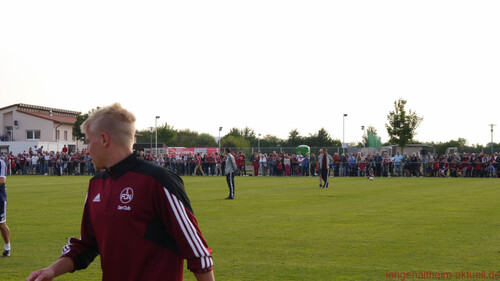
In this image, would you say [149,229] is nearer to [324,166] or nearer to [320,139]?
[324,166]

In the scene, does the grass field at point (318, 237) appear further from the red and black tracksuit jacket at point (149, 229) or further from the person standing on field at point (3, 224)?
the red and black tracksuit jacket at point (149, 229)

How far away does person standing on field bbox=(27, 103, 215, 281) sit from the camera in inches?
127

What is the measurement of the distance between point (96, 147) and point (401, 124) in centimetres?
5862

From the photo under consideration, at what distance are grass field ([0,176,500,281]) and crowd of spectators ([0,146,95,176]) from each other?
30.4 metres

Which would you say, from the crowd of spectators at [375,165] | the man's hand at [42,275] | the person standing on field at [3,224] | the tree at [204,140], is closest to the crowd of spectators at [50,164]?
the crowd of spectators at [375,165]

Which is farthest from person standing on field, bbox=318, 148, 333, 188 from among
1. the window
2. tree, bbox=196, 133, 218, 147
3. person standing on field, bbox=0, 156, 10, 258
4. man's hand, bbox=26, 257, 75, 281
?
tree, bbox=196, 133, 218, 147

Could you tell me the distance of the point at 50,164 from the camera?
49.6 metres

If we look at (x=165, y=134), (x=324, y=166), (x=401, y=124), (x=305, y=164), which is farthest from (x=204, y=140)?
(x=324, y=166)

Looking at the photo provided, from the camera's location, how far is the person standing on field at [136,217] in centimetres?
322

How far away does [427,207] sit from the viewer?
17.5m

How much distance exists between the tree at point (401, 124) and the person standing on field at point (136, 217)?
5843 cm

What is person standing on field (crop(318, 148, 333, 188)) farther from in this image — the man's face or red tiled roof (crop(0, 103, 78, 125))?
red tiled roof (crop(0, 103, 78, 125))

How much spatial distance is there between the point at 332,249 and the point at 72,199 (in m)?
14.0

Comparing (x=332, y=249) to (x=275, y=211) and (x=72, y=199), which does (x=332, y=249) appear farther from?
(x=72, y=199)
